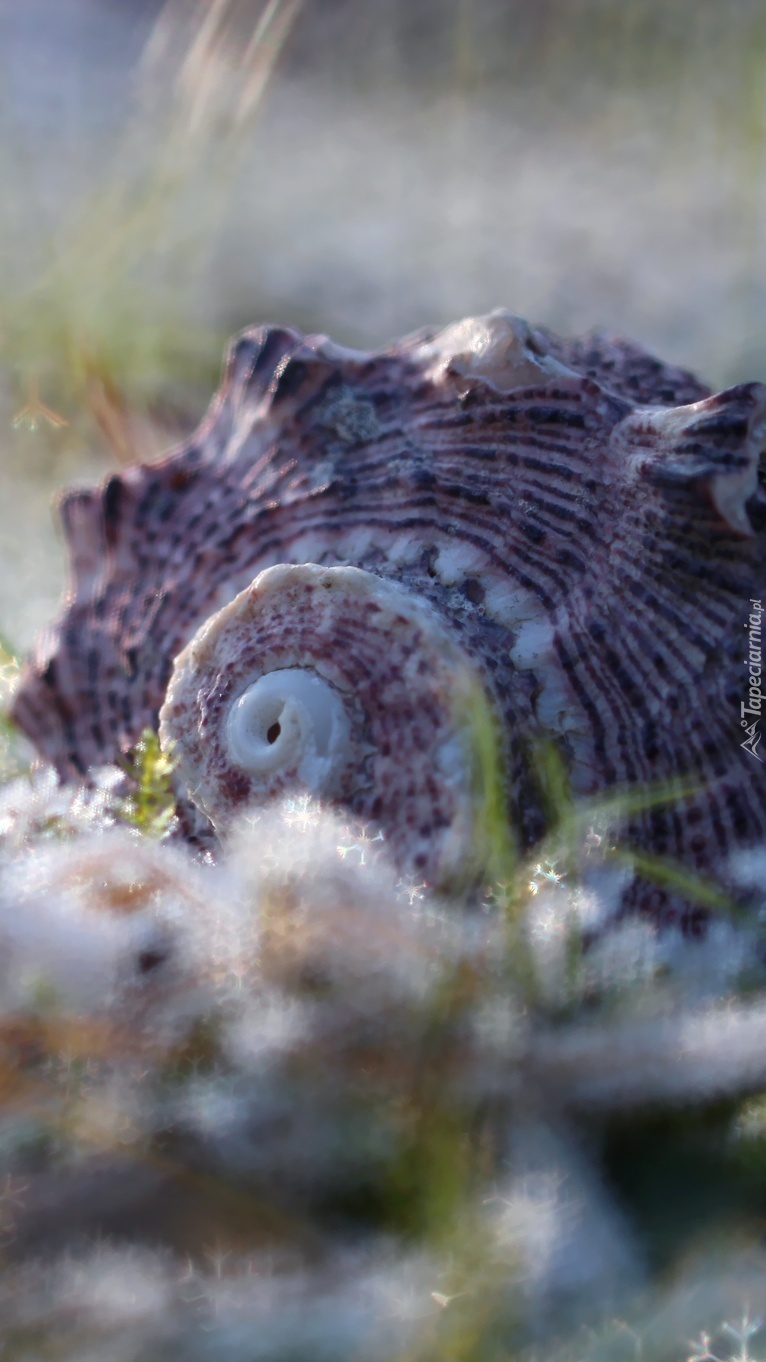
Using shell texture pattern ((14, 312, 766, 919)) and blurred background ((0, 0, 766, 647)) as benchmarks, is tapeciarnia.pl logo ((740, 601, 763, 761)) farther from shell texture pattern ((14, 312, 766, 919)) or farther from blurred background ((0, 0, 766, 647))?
blurred background ((0, 0, 766, 647))

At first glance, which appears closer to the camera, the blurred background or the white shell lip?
the white shell lip

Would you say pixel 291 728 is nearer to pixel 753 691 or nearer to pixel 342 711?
pixel 342 711

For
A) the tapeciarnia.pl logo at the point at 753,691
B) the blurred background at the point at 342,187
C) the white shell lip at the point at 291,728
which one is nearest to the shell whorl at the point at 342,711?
the white shell lip at the point at 291,728

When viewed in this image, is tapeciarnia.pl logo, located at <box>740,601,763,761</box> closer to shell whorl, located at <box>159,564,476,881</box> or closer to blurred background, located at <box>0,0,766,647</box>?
shell whorl, located at <box>159,564,476,881</box>

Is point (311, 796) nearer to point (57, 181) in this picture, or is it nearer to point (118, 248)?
point (118, 248)

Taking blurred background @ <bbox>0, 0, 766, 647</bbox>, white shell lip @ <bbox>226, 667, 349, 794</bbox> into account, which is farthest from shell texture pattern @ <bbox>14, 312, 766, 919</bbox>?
blurred background @ <bbox>0, 0, 766, 647</bbox>

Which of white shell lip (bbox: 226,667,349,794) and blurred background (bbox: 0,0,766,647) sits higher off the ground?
blurred background (bbox: 0,0,766,647)

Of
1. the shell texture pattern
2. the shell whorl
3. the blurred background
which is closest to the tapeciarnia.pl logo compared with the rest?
the shell texture pattern

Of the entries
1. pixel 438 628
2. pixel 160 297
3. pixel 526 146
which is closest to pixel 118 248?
pixel 160 297
